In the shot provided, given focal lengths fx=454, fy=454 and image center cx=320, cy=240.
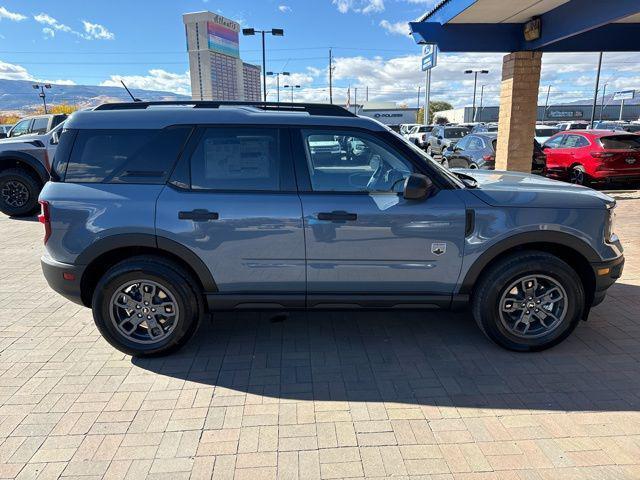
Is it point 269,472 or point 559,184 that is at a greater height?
point 559,184

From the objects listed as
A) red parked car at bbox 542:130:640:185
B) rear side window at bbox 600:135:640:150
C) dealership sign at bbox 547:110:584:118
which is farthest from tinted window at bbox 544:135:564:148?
dealership sign at bbox 547:110:584:118

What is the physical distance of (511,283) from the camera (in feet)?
11.4

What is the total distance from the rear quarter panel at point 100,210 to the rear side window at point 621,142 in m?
11.3

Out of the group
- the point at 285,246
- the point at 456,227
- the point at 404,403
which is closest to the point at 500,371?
the point at 404,403

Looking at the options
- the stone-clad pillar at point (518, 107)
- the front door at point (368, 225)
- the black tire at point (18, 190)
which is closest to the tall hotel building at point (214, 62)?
the black tire at point (18, 190)

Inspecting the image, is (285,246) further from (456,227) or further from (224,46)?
(224,46)

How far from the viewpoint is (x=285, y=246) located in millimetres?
3400

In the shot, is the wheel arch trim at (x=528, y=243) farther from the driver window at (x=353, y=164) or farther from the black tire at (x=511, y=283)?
the driver window at (x=353, y=164)

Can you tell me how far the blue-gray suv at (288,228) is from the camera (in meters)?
3.37

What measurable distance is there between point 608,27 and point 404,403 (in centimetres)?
1026

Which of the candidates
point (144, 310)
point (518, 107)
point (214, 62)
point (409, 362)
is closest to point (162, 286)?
point (144, 310)

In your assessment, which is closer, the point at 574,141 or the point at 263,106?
the point at 263,106

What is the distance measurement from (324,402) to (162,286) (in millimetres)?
1503

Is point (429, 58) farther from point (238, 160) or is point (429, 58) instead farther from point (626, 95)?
point (626, 95)
